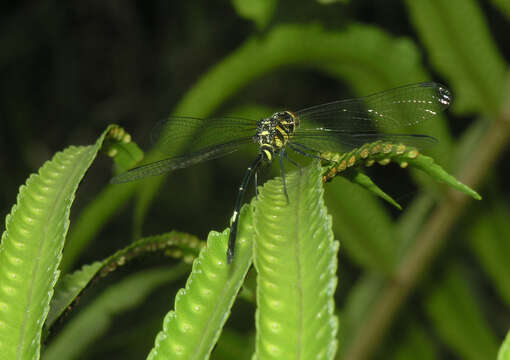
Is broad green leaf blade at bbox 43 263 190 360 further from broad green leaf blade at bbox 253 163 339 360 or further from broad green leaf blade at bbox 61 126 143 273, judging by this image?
broad green leaf blade at bbox 253 163 339 360

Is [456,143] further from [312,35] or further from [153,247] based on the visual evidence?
[153,247]

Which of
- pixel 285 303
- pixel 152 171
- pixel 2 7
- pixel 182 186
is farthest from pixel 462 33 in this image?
pixel 2 7

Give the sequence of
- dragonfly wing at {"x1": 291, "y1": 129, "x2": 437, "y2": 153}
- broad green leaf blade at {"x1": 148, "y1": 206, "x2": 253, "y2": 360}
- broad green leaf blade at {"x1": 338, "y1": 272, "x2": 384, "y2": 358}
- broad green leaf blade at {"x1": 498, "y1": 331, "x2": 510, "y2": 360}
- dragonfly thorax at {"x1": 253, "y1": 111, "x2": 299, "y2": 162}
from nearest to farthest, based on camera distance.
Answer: broad green leaf blade at {"x1": 498, "y1": 331, "x2": 510, "y2": 360} → broad green leaf blade at {"x1": 148, "y1": 206, "x2": 253, "y2": 360} → dragonfly wing at {"x1": 291, "y1": 129, "x2": 437, "y2": 153} → dragonfly thorax at {"x1": 253, "y1": 111, "x2": 299, "y2": 162} → broad green leaf blade at {"x1": 338, "y1": 272, "x2": 384, "y2": 358}

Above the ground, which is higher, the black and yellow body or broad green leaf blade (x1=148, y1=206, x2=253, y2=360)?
Result: the black and yellow body

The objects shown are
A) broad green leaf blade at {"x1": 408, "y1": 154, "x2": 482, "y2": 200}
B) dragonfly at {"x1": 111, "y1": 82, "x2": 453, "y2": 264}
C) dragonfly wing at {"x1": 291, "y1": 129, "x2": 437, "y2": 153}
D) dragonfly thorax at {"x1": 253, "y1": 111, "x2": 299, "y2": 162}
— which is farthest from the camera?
dragonfly thorax at {"x1": 253, "y1": 111, "x2": 299, "y2": 162}

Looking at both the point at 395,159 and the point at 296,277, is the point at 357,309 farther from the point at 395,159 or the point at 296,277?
the point at 296,277

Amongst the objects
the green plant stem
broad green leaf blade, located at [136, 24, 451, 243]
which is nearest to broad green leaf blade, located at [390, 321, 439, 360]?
the green plant stem

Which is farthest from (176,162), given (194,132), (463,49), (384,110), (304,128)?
(463,49)

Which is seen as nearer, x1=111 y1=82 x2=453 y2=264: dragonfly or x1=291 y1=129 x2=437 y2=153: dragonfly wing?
x1=291 y1=129 x2=437 y2=153: dragonfly wing
